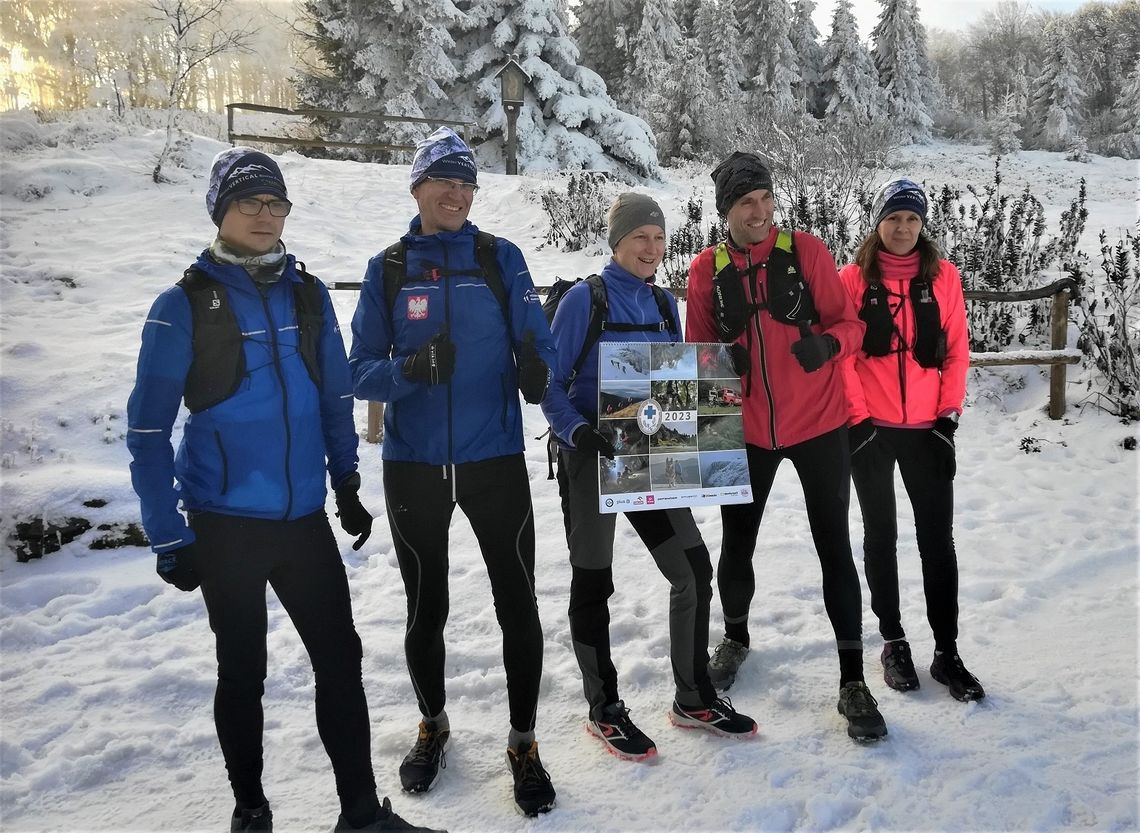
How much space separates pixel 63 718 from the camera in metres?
3.18

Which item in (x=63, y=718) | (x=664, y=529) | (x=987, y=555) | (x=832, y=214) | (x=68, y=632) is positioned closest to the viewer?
(x=664, y=529)

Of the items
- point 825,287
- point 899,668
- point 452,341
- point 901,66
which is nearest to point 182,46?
point 452,341

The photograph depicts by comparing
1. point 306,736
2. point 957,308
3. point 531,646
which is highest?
point 957,308

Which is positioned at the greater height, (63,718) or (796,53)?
(796,53)

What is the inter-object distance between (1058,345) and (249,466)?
7546 millimetres

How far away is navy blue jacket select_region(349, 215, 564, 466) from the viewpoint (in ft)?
8.84

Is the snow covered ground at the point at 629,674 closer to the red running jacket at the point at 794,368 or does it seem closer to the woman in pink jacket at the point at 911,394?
the woman in pink jacket at the point at 911,394

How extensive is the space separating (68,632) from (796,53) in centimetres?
4536

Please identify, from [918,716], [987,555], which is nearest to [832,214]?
[987,555]

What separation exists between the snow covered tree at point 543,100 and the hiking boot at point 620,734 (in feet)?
63.3

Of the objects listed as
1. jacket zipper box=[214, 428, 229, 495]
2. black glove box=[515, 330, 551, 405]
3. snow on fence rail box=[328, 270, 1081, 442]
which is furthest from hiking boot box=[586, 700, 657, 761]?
snow on fence rail box=[328, 270, 1081, 442]

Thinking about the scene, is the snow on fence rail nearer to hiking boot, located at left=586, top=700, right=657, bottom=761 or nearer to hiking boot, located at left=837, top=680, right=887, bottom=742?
hiking boot, located at left=586, top=700, right=657, bottom=761

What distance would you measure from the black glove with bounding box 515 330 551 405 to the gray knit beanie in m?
0.64

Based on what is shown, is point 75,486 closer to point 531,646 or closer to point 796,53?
point 531,646
